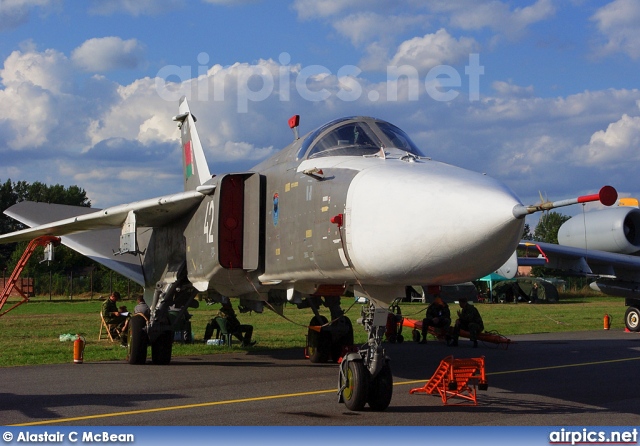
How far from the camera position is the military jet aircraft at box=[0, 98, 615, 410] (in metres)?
7.29

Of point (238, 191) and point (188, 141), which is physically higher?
point (188, 141)

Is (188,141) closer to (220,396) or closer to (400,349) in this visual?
(400,349)

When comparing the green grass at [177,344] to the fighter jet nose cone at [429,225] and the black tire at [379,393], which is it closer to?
the black tire at [379,393]

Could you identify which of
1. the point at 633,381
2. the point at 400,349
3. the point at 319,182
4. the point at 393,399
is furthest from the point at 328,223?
the point at 400,349

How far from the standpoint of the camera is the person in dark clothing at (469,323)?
17641mm

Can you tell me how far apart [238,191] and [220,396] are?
304 centimetres

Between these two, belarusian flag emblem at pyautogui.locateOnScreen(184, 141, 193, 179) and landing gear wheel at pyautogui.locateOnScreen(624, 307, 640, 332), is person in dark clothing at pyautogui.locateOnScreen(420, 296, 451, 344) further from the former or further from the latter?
landing gear wheel at pyautogui.locateOnScreen(624, 307, 640, 332)

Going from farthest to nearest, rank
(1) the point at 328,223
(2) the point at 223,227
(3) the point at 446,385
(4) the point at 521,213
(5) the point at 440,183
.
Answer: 1. (2) the point at 223,227
2. (3) the point at 446,385
3. (1) the point at 328,223
4. (5) the point at 440,183
5. (4) the point at 521,213

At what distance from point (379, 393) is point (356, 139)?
3191 millimetres

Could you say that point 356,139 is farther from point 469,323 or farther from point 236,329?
point 469,323

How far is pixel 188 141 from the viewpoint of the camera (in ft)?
57.3

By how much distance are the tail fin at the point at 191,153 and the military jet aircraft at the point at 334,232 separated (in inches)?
78.3

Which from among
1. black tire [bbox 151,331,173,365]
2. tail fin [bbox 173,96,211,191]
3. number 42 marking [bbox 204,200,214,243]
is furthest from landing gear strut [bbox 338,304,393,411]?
tail fin [bbox 173,96,211,191]

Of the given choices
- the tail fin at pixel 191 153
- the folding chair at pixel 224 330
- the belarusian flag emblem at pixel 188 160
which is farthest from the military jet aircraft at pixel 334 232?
the folding chair at pixel 224 330
